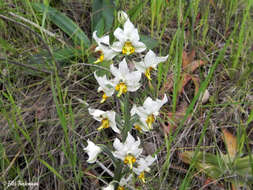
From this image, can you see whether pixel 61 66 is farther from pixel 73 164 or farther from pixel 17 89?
pixel 73 164

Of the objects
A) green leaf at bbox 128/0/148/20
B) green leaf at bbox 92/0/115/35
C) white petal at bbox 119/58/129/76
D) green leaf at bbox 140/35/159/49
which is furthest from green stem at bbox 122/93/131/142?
green leaf at bbox 92/0/115/35

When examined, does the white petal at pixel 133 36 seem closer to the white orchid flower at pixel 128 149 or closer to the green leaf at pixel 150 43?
the white orchid flower at pixel 128 149

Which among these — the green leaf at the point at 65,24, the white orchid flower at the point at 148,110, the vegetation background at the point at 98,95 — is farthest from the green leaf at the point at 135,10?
the white orchid flower at the point at 148,110

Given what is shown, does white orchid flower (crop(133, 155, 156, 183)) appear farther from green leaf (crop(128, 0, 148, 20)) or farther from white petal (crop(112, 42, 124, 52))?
green leaf (crop(128, 0, 148, 20))

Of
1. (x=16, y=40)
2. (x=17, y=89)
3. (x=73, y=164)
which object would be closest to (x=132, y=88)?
(x=73, y=164)

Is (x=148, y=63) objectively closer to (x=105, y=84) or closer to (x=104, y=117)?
(x=105, y=84)

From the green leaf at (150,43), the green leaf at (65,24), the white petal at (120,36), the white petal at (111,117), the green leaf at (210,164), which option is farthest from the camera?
the green leaf at (65,24)

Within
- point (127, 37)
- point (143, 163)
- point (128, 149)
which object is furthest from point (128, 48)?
point (143, 163)
